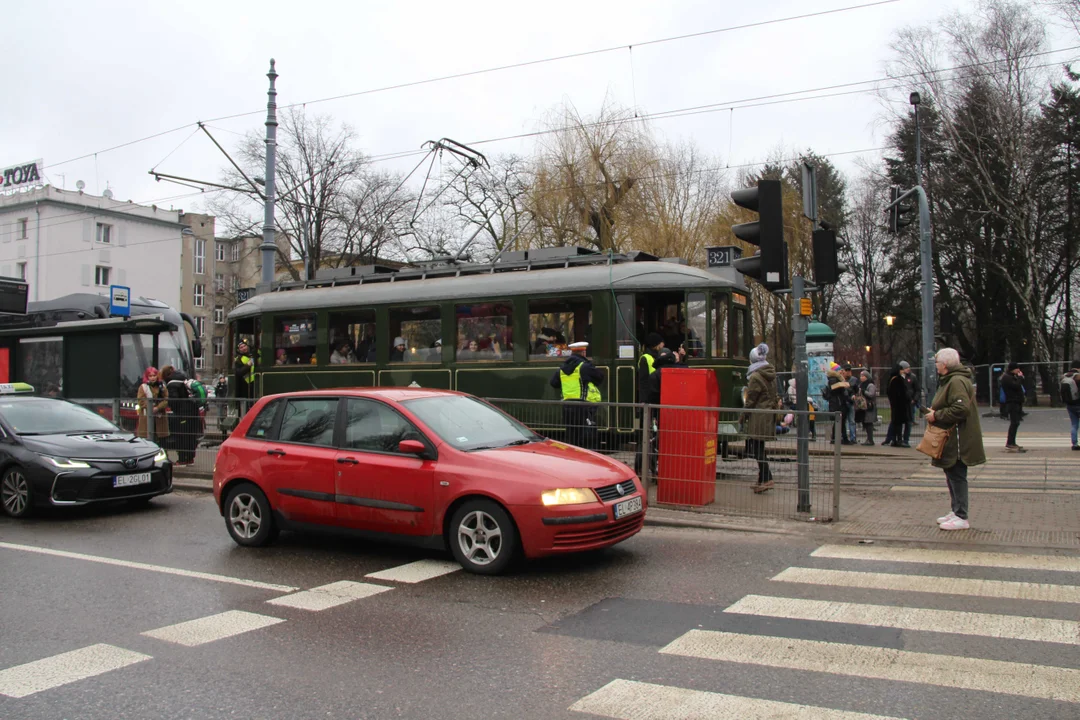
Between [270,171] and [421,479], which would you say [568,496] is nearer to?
[421,479]

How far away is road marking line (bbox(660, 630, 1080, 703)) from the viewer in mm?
4316

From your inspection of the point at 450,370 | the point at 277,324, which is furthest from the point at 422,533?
the point at 277,324

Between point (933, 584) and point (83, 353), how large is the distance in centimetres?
1964

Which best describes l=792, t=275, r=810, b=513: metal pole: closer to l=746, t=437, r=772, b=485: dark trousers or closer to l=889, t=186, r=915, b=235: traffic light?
l=746, t=437, r=772, b=485: dark trousers

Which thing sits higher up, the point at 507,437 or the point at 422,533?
the point at 507,437

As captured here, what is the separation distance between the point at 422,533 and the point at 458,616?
58.2 inches

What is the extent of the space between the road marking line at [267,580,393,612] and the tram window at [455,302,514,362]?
7.75 meters

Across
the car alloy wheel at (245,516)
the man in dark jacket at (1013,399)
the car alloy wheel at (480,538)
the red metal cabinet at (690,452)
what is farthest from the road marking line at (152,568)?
the man in dark jacket at (1013,399)

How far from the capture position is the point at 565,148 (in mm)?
31766

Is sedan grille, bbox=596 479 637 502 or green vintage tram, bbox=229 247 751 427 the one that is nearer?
sedan grille, bbox=596 479 637 502

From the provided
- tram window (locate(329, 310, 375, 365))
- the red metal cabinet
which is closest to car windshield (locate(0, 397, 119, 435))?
tram window (locate(329, 310, 375, 365))

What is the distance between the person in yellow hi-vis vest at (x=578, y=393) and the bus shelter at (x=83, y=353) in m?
13.0

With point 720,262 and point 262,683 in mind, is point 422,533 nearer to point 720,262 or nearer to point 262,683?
point 262,683

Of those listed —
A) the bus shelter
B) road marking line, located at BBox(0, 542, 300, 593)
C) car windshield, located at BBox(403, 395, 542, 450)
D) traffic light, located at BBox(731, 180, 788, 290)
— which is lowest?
road marking line, located at BBox(0, 542, 300, 593)
